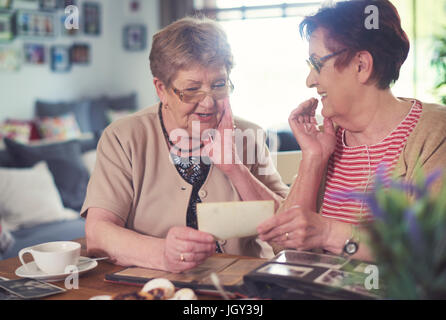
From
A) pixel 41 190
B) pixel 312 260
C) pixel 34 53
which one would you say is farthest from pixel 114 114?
pixel 312 260

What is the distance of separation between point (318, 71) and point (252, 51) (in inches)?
166

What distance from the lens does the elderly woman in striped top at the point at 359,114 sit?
4.27 feet

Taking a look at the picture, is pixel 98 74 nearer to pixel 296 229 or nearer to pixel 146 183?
pixel 146 183

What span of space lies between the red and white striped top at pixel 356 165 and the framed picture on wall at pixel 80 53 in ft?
15.4

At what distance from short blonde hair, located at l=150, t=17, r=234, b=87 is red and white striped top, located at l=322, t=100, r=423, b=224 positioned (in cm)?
43

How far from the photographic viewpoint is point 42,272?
113 centimetres

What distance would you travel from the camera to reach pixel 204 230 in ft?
3.43

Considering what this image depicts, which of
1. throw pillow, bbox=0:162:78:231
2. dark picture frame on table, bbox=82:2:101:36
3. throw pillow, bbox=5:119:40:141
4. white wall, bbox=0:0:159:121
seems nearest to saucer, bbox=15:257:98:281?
throw pillow, bbox=0:162:78:231

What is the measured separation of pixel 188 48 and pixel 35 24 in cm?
428

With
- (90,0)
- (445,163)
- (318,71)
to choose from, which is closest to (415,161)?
(445,163)

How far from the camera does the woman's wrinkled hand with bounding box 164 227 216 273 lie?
3.50ft

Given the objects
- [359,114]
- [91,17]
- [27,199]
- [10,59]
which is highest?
[91,17]

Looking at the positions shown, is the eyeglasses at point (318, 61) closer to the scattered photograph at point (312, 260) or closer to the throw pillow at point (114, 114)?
the scattered photograph at point (312, 260)
